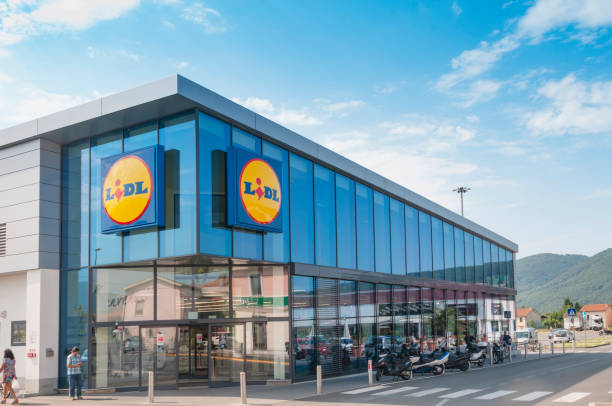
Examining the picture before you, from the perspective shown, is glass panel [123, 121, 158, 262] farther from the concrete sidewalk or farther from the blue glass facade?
the concrete sidewalk

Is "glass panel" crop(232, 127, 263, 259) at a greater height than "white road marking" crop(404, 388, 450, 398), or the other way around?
"glass panel" crop(232, 127, 263, 259)

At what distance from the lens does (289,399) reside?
750 inches

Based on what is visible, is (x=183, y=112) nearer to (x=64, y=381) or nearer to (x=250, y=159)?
(x=250, y=159)

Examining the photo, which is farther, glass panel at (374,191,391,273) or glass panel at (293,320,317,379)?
glass panel at (374,191,391,273)

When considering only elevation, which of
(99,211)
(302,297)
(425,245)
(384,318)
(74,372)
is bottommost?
(74,372)

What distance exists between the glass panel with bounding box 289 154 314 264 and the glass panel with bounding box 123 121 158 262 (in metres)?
5.85

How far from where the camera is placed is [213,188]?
20.6m

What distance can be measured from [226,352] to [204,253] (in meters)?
4.64

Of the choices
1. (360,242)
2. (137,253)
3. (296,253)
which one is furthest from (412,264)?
(137,253)

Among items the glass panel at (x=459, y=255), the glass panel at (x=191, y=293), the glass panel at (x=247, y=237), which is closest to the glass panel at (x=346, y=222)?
the glass panel at (x=247, y=237)

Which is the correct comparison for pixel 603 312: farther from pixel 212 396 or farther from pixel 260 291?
pixel 212 396

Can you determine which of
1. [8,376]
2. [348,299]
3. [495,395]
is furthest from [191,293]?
[495,395]

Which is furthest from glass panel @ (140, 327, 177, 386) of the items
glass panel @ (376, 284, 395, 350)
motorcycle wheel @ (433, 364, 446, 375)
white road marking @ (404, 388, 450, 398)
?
glass panel @ (376, 284, 395, 350)

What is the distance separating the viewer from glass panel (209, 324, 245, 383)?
22.3 m
